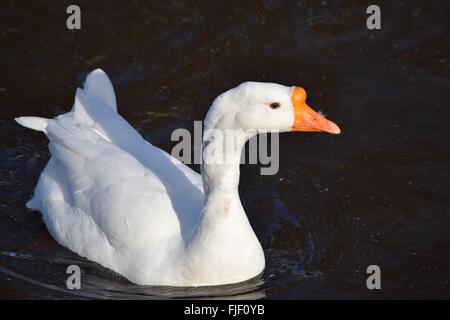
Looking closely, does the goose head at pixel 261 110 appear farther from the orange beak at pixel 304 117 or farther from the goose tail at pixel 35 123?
the goose tail at pixel 35 123

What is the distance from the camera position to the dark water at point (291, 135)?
24.5ft

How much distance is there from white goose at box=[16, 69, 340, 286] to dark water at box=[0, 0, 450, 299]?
176 millimetres

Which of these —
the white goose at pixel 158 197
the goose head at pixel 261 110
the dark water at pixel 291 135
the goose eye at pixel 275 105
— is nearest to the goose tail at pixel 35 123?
the white goose at pixel 158 197

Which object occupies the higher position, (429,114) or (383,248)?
(429,114)

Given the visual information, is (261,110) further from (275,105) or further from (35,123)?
(35,123)

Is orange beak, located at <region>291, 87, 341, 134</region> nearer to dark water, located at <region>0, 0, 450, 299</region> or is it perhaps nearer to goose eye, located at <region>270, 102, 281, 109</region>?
goose eye, located at <region>270, 102, 281, 109</region>

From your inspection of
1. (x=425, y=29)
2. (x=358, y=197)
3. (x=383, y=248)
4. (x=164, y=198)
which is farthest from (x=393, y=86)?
(x=164, y=198)

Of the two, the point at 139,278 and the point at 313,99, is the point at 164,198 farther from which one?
the point at 313,99

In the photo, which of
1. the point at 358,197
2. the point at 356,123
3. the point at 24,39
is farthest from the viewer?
the point at 24,39

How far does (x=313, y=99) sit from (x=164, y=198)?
3.23 meters

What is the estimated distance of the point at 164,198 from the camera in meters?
7.34

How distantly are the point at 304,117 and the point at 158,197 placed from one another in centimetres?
144

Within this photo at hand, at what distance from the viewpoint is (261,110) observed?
656 centimetres

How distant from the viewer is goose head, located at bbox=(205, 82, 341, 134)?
6.50 metres
